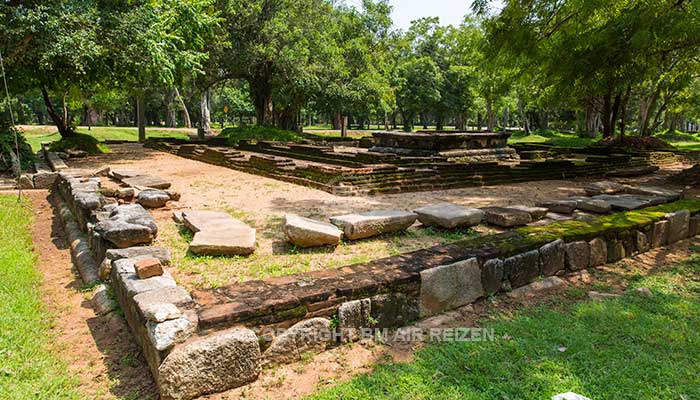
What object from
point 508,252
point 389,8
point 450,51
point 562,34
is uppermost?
point 389,8

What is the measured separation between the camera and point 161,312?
2377 millimetres

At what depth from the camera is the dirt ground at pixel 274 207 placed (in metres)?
3.63

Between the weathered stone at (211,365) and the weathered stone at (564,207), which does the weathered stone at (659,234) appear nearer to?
the weathered stone at (564,207)

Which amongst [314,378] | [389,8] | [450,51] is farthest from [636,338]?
[450,51]

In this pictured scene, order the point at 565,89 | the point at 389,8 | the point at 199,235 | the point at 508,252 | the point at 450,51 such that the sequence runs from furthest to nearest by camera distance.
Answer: the point at 450,51, the point at 389,8, the point at 565,89, the point at 199,235, the point at 508,252

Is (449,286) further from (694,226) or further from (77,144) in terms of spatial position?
(77,144)

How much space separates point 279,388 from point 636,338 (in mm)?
2396

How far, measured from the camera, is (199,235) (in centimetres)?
403

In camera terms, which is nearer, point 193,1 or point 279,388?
point 279,388

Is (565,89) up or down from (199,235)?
up

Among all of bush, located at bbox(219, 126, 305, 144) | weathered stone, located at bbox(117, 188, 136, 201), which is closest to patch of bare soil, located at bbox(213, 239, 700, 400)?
weathered stone, located at bbox(117, 188, 136, 201)

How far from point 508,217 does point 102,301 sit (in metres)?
4.17

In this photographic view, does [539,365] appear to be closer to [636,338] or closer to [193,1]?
[636,338]

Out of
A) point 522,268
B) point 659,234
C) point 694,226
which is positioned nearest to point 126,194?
point 522,268
